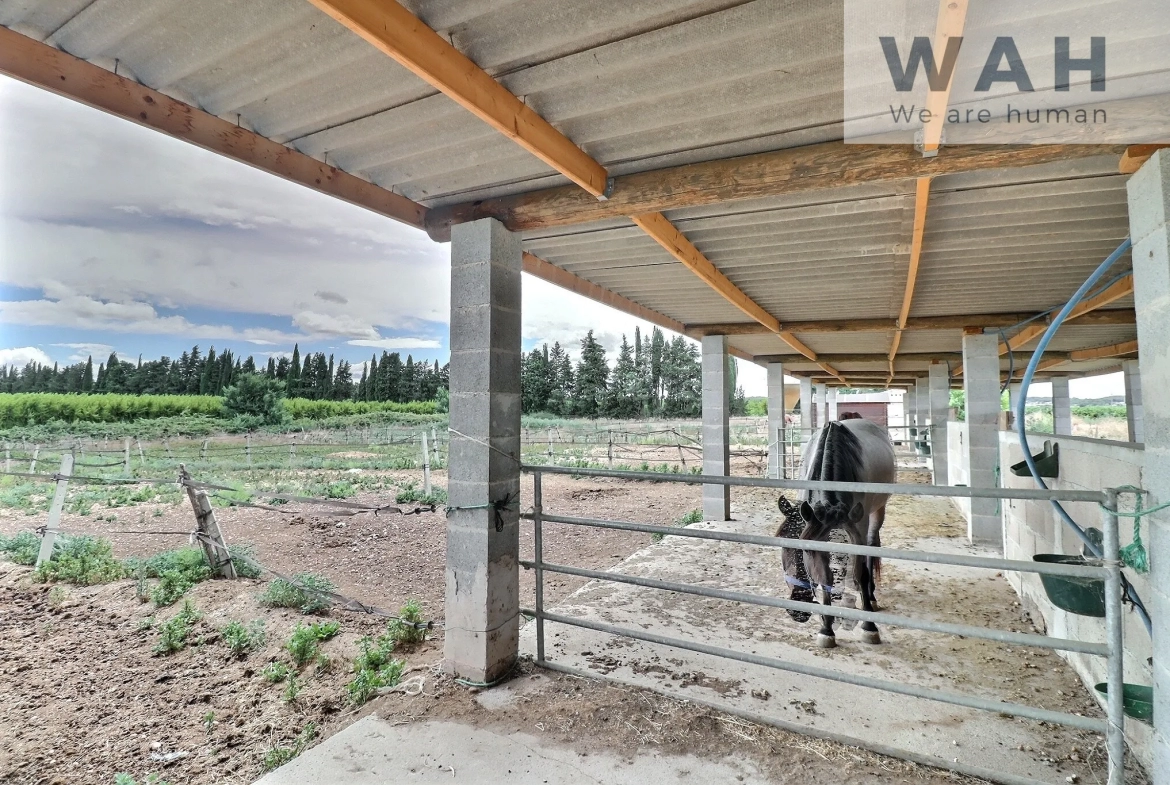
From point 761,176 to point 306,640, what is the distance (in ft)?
14.1

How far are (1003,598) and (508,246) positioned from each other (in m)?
4.87

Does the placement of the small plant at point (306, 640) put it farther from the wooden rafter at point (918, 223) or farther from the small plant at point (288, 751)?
the wooden rafter at point (918, 223)

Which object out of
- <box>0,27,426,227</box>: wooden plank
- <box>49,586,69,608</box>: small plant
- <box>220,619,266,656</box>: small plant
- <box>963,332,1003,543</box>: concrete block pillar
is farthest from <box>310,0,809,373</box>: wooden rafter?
<box>49,586,69,608</box>: small plant

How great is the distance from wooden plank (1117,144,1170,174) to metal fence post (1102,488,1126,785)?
1181 millimetres

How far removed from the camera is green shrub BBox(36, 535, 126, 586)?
528cm

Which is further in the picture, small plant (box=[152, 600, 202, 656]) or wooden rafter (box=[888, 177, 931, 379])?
small plant (box=[152, 600, 202, 656])

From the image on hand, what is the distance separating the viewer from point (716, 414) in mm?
6941

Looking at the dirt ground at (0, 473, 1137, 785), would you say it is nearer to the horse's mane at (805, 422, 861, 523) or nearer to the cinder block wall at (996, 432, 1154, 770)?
the cinder block wall at (996, 432, 1154, 770)

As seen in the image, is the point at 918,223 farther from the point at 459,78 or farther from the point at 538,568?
the point at 538,568

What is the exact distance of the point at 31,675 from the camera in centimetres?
350

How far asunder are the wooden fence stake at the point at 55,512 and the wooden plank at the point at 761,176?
6100mm

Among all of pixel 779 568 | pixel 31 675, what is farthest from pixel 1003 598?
pixel 31 675

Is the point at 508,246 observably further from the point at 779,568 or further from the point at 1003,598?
the point at 1003,598

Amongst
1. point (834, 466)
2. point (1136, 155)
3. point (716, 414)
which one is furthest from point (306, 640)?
point (716, 414)
